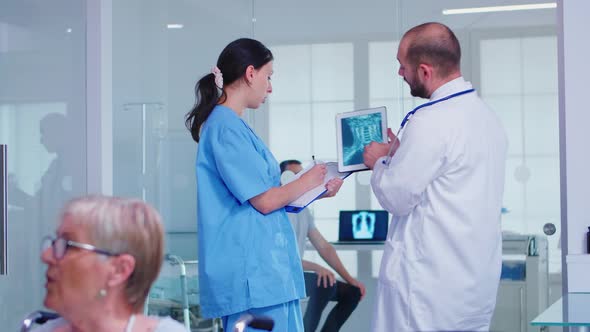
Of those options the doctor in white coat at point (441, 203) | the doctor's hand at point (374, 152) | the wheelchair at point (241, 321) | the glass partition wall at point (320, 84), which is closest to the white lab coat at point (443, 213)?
the doctor in white coat at point (441, 203)

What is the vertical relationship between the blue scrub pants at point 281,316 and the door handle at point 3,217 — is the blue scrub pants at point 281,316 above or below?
below

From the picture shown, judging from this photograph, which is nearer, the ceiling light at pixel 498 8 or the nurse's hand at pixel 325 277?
the ceiling light at pixel 498 8

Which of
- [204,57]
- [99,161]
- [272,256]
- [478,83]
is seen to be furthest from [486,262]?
[204,57]

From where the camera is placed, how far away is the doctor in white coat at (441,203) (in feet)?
8.68

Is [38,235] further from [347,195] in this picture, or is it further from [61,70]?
[347,195]

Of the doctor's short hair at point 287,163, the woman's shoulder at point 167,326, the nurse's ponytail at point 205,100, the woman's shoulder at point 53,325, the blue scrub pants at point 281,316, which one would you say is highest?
the nurse's ponytail at point 205,100

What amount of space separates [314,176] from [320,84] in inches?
73.2

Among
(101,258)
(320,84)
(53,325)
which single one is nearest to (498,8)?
(320,84)

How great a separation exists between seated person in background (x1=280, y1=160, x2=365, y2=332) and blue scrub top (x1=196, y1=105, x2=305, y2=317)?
1.77m

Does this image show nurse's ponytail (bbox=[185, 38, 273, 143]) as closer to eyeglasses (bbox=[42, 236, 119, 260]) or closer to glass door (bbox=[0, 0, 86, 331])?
glass door (bbox=[0, 0, 86, 331])

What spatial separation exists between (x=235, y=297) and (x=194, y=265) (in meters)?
2.08

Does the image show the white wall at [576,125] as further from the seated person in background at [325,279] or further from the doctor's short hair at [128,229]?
the doctor's short hair at [128,229]

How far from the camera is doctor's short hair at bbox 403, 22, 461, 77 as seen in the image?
2.74 m

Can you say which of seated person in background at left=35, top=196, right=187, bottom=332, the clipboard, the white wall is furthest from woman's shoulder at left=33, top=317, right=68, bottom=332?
the white wall
